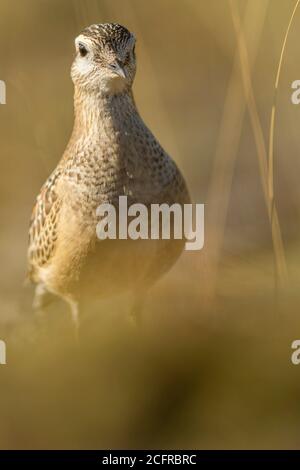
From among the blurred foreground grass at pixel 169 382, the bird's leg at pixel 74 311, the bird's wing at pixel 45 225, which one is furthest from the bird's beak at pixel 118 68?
the bird's leg at pixel 74 311

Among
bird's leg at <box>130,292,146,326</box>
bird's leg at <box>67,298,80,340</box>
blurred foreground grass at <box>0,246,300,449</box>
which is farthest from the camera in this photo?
bird's leg at <box>67,298,80,340</box>

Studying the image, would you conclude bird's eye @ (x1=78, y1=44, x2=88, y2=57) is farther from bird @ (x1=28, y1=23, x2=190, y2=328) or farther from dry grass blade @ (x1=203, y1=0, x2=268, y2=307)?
dry grass blade @ (x1=203, y1=0, x2=268, y2=307)

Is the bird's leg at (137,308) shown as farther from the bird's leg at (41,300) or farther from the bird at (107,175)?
the bird's leg at (41,300)

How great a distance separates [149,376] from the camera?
17.5ft

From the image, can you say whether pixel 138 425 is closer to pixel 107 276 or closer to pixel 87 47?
pixel 107 276

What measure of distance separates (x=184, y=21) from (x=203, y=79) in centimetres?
109

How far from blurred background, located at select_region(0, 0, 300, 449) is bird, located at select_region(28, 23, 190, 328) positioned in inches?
15.8

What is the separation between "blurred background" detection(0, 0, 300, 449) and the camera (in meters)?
5.12

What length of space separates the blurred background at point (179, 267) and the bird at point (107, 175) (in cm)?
40

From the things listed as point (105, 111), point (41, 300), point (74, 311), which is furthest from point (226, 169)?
point (105, 111)

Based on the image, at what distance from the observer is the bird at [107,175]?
560cm

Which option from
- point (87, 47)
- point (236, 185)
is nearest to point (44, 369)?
point (87, 47)

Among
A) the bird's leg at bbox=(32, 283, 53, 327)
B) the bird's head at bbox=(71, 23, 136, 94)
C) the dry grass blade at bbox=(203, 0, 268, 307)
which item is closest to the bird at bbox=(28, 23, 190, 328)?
the bird's head at bbox=(71, 23, 136, 94)

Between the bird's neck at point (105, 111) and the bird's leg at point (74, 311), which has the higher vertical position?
the bird's neck at point (105, 111)
